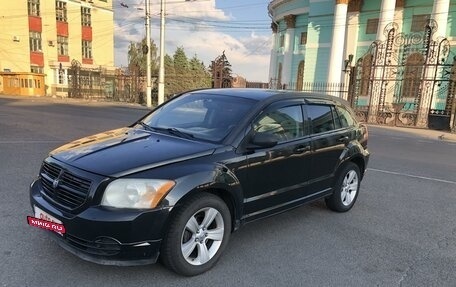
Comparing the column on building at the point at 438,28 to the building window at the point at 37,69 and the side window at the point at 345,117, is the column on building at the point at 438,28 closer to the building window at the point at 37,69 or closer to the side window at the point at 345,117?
the side window at the point at 345,117

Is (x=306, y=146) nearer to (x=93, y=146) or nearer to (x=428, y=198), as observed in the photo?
(x=93, y=146)

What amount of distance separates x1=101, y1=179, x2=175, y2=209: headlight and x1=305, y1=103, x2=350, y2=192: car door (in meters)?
2.24

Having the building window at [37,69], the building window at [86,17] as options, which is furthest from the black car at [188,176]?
the building window at [86,17]

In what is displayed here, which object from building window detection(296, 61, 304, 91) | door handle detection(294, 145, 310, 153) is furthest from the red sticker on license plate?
building window detection(296, 61, 304, 91)

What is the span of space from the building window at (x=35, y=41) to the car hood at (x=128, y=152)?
46.6 metres

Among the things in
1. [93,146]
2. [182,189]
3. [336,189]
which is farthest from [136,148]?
[336,189]

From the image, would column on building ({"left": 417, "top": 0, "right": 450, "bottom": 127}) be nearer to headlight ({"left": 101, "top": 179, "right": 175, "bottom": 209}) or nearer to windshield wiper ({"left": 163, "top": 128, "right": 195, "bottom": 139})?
windshield wiper ({"left": 163, "top": 128, "right": 195, "bottom": 139})

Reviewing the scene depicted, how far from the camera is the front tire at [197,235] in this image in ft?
10.9

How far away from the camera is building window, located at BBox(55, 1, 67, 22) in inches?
1809

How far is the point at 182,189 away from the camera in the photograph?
3.28m

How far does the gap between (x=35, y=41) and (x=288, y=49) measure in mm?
28900

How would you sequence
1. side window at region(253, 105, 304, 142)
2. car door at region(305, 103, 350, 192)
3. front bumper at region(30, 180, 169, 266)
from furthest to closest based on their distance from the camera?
car door at region(305, 103, 350, 192), side window at region(253, 105, 304, 142), front bumper at region(30, 180, 169, 266)

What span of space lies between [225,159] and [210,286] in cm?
114

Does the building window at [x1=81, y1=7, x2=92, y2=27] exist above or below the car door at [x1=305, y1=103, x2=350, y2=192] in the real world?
above
